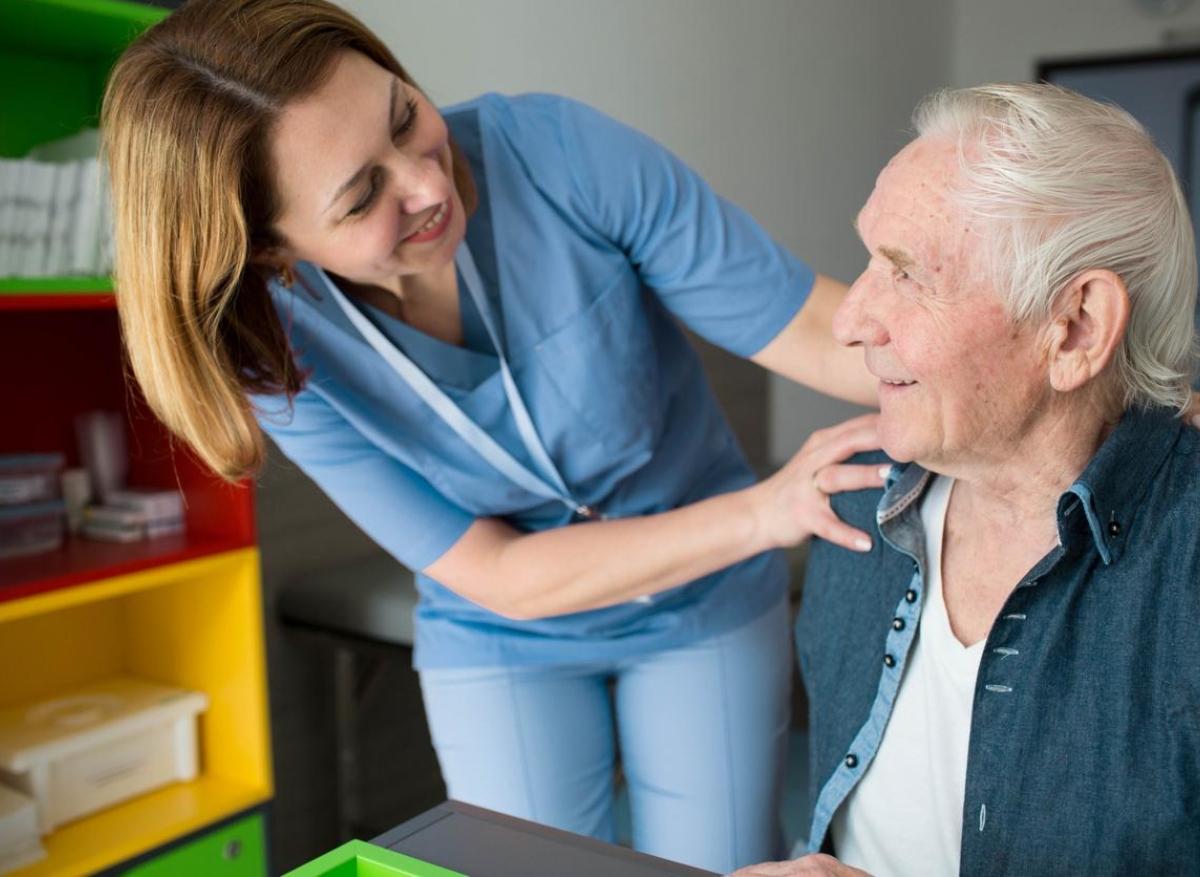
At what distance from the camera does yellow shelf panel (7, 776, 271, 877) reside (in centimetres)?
190

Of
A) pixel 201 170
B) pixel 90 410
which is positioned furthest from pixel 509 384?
pixel 90 410

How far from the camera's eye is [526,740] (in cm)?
156

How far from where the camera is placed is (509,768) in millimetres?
1564

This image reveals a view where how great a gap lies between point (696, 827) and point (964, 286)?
86 cm

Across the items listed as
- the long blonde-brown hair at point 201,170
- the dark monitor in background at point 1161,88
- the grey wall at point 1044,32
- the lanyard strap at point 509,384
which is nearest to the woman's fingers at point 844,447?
the lanyard strap at point 509,384

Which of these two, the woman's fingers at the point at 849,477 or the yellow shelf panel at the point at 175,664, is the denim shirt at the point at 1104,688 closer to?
the woman's fingers at the point at 849,477

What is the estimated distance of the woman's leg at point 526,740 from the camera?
5.15ft

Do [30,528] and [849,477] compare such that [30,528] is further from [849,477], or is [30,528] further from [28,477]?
[849,477]

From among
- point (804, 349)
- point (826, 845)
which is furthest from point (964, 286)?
point (826, 845)

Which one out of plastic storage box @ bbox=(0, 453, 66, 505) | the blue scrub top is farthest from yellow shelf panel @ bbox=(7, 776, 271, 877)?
the blue scrub top

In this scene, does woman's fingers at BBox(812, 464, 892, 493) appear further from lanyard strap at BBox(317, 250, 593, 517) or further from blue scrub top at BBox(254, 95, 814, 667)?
lanyard strap at BBox(317, 250, 593, 517)

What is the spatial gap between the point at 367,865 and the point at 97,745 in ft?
4.75

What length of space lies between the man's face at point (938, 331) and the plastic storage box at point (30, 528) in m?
1.50

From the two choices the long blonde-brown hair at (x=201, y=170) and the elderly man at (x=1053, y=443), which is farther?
the long blonde-brown hair at (x=201, y=170)
